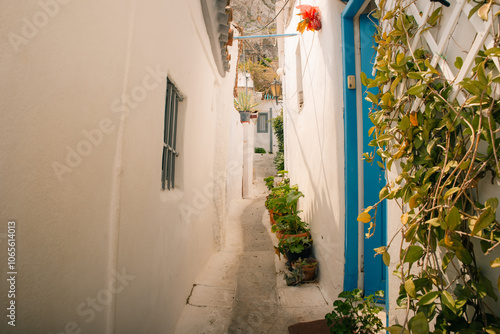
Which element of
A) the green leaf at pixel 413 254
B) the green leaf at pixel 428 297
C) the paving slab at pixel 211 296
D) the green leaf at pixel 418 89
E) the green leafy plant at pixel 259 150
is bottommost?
the paving slab at pixel 211 296

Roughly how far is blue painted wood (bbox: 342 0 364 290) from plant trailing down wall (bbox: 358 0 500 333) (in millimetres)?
1317

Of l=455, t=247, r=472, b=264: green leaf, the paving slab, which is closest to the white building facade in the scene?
the paving slab

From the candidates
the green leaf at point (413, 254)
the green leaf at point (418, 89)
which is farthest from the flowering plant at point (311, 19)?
the green leaf at point (413, 254)

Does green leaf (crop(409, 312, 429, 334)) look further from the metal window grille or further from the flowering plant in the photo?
the metal window grille

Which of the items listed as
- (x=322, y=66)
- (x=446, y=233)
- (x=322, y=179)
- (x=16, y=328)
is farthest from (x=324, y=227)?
(x=16, y=328)

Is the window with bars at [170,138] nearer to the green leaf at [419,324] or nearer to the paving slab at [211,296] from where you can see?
the paving slab at [211,296]

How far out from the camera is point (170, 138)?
2.41m

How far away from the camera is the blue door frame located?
2455 millimetres

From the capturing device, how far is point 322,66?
3041 mm

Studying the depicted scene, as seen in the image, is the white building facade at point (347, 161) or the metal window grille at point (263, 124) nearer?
the white building facade at point (347, 161)

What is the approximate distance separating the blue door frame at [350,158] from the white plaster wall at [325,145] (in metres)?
0.07

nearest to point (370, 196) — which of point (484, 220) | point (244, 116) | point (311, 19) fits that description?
point (484, 220)

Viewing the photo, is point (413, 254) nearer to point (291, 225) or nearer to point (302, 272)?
point (302, 272)

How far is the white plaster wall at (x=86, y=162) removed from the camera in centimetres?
84
